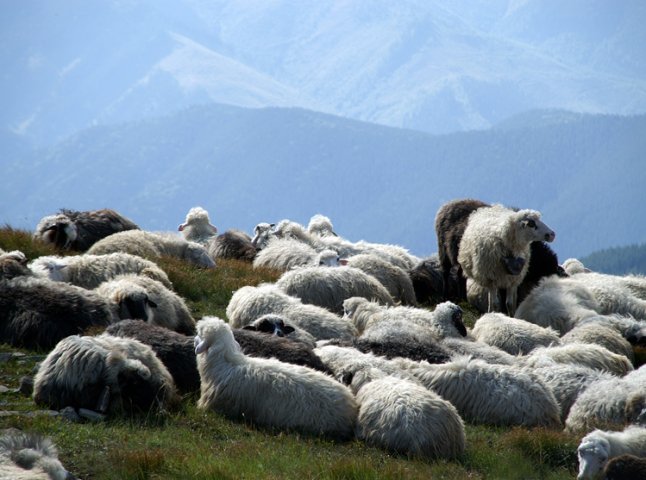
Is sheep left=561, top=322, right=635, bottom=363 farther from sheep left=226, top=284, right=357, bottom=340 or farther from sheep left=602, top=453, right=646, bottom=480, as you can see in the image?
sheep left=602, top=453, right=646, bottom=480

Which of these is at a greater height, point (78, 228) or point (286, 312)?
point (78, 228)

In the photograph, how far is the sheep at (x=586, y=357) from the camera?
13.0 metres

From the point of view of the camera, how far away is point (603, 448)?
9.12 metres

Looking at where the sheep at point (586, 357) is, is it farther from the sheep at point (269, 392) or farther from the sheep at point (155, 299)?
the sheep at point (155, 299)

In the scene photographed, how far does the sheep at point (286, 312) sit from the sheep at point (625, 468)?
5.58 m

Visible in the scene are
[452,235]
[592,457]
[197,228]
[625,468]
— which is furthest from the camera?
[197,228]

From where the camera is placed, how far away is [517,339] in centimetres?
1452

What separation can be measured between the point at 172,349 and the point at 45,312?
73.7 inches

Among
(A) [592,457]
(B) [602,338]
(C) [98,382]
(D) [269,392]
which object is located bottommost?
(C) [98,382]

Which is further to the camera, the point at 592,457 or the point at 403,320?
the point at 403,320

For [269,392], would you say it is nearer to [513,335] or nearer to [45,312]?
[45,312]

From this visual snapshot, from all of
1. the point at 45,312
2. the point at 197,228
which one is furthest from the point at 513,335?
the point at 197,228

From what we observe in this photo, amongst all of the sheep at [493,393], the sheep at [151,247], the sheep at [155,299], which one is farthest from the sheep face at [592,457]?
the sheep at [151,247]

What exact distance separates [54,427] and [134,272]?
5.99 m
